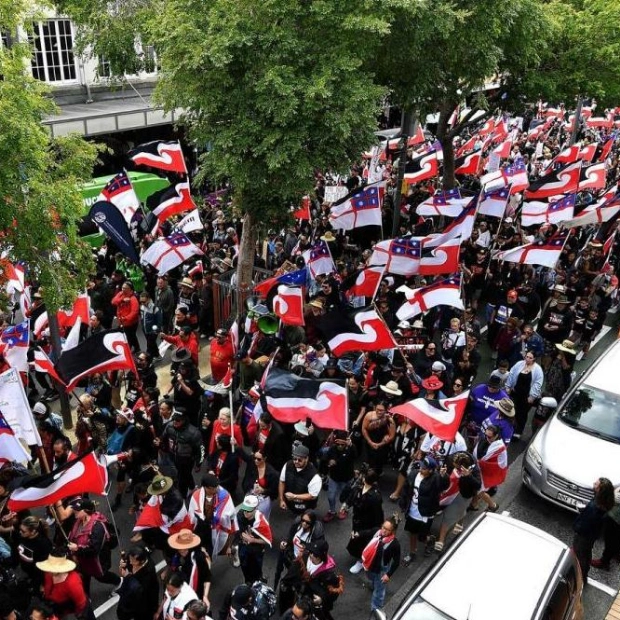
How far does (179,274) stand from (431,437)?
26.9 feet

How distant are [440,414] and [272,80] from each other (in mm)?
5875

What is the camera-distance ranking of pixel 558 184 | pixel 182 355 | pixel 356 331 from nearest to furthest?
pixel 356 331
pixel 182 355
pixel 558 184

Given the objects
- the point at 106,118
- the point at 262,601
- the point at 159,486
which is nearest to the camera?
the point at 262,601

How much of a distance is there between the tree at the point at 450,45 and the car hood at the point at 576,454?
23.0 feet

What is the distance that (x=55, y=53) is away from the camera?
24297mm

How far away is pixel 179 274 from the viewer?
51.4 feet

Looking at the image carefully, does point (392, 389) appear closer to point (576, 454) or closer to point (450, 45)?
point (576, 454)

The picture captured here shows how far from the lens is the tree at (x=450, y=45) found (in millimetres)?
12828

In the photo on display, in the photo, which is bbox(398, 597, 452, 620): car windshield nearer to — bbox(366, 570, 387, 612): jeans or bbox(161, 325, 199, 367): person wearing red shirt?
bbox(366, 570, 387, 612): jeans

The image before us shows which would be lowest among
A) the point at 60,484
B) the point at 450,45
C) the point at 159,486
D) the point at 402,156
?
the point at 159,486

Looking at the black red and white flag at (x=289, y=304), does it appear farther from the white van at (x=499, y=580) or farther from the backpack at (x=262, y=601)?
the backpack at (x=262, y=601)

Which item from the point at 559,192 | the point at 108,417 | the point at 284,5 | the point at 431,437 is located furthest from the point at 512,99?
the point at 108,417

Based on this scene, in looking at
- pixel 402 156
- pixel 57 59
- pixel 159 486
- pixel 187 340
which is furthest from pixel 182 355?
pixel 57 59

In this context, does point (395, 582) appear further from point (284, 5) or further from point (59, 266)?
point (284, 5)
